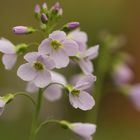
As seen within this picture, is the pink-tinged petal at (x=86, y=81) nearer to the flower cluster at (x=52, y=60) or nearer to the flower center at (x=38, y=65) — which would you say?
the flower cluster at (x=52, y=60)

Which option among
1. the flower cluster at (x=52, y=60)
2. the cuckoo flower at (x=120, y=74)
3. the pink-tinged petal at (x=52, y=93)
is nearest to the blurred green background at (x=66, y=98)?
the cuckoo flower at (x=120, y=74)

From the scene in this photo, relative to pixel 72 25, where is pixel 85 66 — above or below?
below

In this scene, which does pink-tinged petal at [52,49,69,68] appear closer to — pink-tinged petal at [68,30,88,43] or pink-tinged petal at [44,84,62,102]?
pink-tinged petal at [68,30,88,43]

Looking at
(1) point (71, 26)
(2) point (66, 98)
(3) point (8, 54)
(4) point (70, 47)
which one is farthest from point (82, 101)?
(2) point (66, 98)

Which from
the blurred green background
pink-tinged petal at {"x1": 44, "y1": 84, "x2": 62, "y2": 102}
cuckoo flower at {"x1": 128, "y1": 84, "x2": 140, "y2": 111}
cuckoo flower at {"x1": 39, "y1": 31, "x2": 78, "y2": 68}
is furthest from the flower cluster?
the blurred green background

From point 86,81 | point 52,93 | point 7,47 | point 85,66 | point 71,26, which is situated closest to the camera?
point 86,81

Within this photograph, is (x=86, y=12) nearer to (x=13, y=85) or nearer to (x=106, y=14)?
(x=106, y=14)

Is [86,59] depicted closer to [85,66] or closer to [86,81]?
[85,66]
